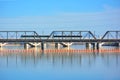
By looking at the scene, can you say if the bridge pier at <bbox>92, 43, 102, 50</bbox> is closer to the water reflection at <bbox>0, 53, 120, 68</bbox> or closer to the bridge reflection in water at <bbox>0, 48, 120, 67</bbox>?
the bridge reflection in water at <bbox>0, 48, 120, 67</bbox>

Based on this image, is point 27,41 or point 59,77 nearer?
point 59,77

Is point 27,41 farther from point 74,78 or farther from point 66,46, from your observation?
point 74,78

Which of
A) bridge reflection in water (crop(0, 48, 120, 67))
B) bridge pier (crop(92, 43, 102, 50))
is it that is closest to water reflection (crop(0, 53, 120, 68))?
bridge reflection in water (crop(0, 48, 120, 67))

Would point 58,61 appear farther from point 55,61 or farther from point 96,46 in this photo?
point 96,46

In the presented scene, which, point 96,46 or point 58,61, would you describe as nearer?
point 58,61

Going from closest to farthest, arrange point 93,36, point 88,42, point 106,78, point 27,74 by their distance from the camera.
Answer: point 106,78, point 27,74, point 88,42, point 93,36

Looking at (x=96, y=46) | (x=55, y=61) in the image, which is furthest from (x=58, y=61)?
(x=96, y=46)

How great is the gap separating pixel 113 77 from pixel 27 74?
9239mm

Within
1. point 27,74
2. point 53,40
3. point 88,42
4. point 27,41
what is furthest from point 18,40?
point 27,74

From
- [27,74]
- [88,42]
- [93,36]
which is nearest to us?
[27,74]

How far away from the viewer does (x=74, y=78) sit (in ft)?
131

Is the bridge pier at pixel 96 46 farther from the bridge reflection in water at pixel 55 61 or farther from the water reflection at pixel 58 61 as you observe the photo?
the water reflection at pixel 58 61

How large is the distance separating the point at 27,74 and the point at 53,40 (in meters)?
80.8

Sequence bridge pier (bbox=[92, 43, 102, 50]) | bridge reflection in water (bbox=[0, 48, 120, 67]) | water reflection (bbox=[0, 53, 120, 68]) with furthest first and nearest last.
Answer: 1. bridge pier (bbox=[92, 43, 102, 50])
2. bridge reflection in water (bbox=[0, 48, 120, 67])
3. water reflection (bbox=[0, 53, 120, 68])
